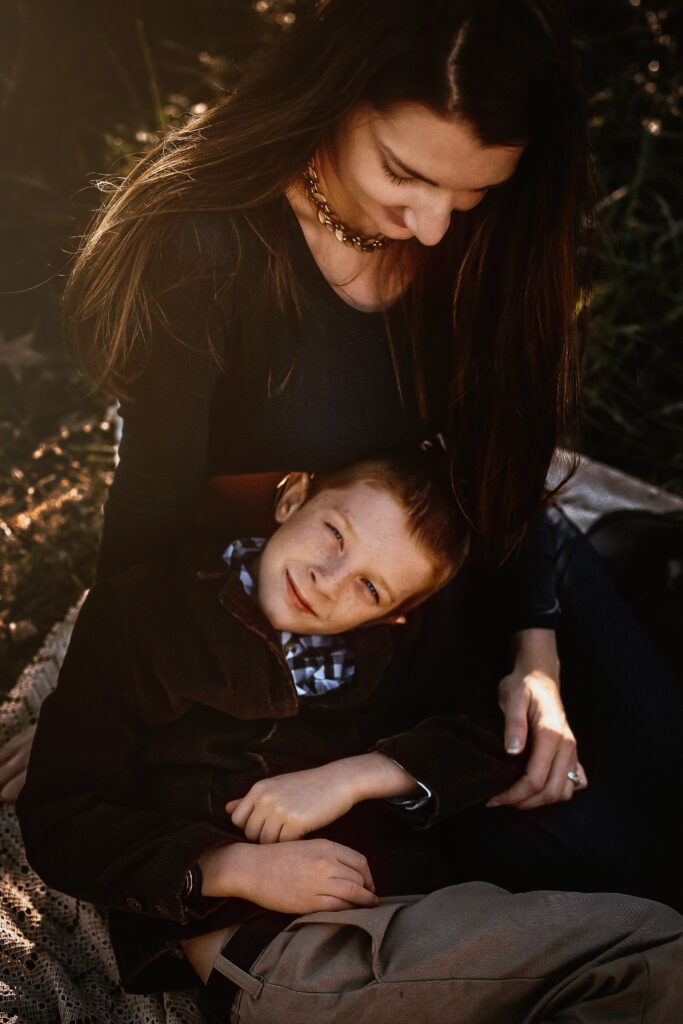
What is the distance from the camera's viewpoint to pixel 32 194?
104 inches

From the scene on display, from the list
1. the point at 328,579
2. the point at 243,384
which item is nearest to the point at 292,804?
the point at 328,579

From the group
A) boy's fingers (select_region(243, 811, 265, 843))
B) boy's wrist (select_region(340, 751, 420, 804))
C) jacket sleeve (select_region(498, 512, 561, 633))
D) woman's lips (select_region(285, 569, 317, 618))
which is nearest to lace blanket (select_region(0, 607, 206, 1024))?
boy's fingers (select_region(243, 811, 265, 843))

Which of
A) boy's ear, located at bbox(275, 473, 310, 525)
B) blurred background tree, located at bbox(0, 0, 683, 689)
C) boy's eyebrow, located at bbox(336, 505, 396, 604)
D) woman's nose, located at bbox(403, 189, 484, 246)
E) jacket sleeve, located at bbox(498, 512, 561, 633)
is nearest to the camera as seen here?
woman's nose, located at bbox(403, 189, 484, 246)

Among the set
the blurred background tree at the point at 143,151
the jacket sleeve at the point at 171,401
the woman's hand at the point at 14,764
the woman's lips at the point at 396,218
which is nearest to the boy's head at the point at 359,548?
the jacket sleeve at the point at 171,401

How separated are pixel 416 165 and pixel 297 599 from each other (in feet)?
2.22

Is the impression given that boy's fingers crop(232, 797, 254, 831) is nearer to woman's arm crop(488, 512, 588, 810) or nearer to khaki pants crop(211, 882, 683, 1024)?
khaki pants crop(211, 882, 683, 1024)

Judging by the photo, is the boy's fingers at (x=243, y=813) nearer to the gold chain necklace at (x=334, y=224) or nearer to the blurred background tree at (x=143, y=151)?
the gold chain necklace at (x=334, y=224)

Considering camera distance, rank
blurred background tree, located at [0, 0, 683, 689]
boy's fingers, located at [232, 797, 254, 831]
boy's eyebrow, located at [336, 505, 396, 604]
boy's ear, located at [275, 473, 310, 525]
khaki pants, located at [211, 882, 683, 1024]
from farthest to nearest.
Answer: blurred background tree, located at [0, 0, 683, 689], boy's ear, located at [275, 473, 310, 525], boy's eyebrow, located at [336, 505, 396, 604], boy's fingers, located at [232, 797, 254, 831], khaki pants, located at [211, 882, 683, 1024]

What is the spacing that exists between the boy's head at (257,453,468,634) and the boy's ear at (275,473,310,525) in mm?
25

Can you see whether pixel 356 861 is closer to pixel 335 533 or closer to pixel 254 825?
pixel 254 825

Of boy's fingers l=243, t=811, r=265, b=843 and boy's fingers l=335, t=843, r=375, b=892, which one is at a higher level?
boy's fingers l=243, t=811, r=265, b=843

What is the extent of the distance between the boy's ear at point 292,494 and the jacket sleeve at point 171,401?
15 cm

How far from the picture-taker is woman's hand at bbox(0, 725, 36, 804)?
1.47 meters

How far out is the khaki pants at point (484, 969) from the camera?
3.33 ft
